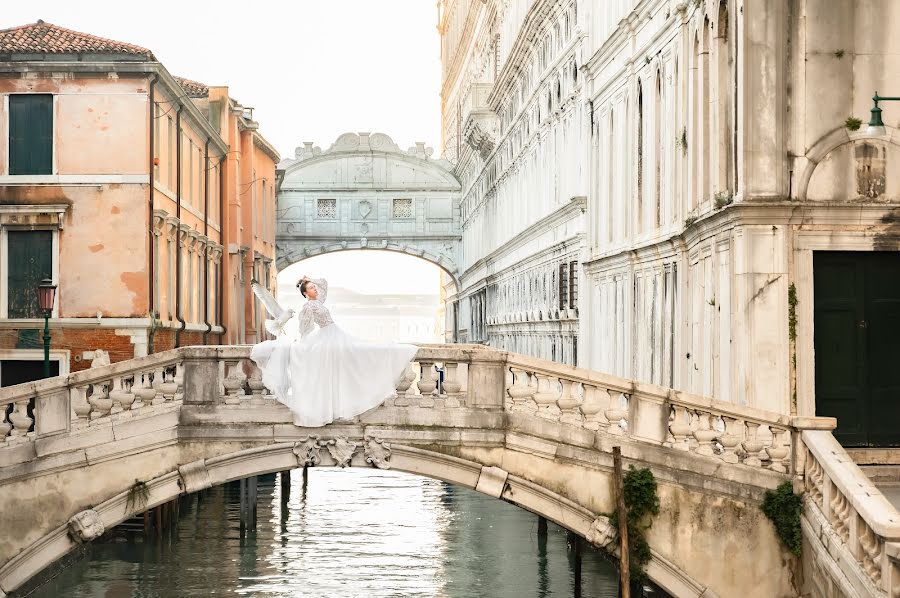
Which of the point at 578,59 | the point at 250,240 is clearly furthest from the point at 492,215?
the point at 578,59

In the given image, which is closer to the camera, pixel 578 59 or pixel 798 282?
pixel 798 282

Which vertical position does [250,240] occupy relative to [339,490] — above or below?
above

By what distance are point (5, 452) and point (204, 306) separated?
1969 cm

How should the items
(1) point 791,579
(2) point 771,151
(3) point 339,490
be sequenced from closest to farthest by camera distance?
(1) point 791,579 < (2) point 771,151 < (3) point 339,490

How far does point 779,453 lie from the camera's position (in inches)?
531

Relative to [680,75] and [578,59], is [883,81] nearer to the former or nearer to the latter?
[680,75]

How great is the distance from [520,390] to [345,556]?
39.1 feet

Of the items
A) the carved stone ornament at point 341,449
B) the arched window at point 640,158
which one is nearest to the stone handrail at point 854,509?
the carved stone ornament at point 341,449

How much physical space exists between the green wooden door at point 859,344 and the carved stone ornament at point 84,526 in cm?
748

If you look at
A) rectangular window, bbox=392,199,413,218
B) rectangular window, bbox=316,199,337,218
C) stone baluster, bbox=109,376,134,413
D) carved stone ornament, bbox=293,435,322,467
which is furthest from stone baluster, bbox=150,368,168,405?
rectangular window, bbox=392,199,413,218

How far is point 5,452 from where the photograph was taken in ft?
45.0

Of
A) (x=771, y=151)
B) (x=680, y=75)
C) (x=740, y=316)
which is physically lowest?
(x=740, y=316)

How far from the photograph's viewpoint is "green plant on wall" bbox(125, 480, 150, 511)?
1422cm

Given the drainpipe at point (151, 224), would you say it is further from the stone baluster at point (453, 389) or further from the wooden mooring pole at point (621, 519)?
the wooden mooring pole at point (621, 519)
